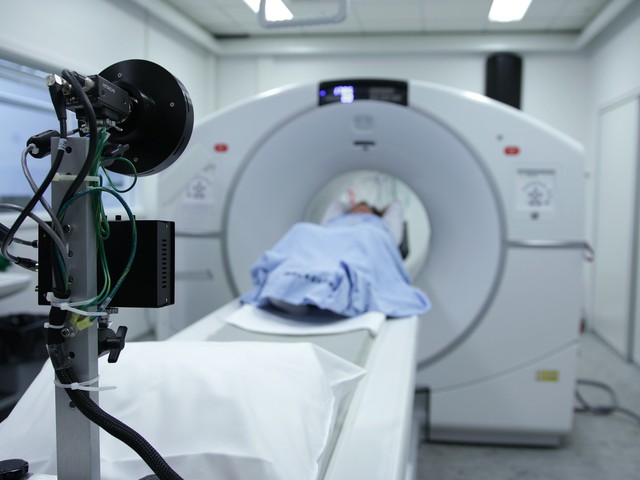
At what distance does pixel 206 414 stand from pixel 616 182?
3672 mm

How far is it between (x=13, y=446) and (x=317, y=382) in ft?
1.46

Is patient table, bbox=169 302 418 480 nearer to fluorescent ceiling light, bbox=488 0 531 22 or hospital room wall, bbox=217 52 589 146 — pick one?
fluorescent ceiling light, bbox=488 0 531 22

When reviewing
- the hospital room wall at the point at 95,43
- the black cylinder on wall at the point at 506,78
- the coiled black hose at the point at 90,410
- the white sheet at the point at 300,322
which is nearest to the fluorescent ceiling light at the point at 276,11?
the white sheet at the point at 300,322

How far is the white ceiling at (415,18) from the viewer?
155 inches

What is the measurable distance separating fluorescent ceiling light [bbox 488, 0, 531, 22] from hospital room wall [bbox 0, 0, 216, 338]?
223 cm

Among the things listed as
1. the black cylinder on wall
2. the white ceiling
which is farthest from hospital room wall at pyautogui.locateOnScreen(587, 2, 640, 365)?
the black cylinder on wall

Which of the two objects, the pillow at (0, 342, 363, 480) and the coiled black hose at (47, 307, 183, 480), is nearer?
the coiled black hose at (47, 307, 183, 480)

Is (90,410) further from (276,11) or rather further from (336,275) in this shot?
(276,11)

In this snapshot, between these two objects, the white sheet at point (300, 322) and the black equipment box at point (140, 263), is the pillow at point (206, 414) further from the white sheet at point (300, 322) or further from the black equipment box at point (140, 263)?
the white sheet at point (300, 322)

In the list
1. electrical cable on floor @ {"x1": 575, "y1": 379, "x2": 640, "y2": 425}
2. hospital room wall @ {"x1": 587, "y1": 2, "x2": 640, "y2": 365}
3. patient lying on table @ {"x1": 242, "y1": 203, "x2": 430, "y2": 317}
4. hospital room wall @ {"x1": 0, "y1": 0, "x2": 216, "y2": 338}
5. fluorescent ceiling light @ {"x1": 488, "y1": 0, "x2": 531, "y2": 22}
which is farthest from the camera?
fluorescent ceiling light @ {"x1": 488, "y1": 0, "x2": 531, "y2": 22}

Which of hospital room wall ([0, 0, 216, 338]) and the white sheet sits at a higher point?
hospital room wall ([0, 0, 216, 338])

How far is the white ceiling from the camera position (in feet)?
12.9

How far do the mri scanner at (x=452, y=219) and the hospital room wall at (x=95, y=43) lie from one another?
723 mm

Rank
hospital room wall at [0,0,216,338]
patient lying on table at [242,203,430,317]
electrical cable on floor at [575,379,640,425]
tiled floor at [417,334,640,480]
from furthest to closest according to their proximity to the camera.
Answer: hospital room wall at [0,0,216,338] < electrical cable on floor at [575,379,640,425] < tiled floor at [417,334,640,480] < patient lying on table at [242,203,430,317]
